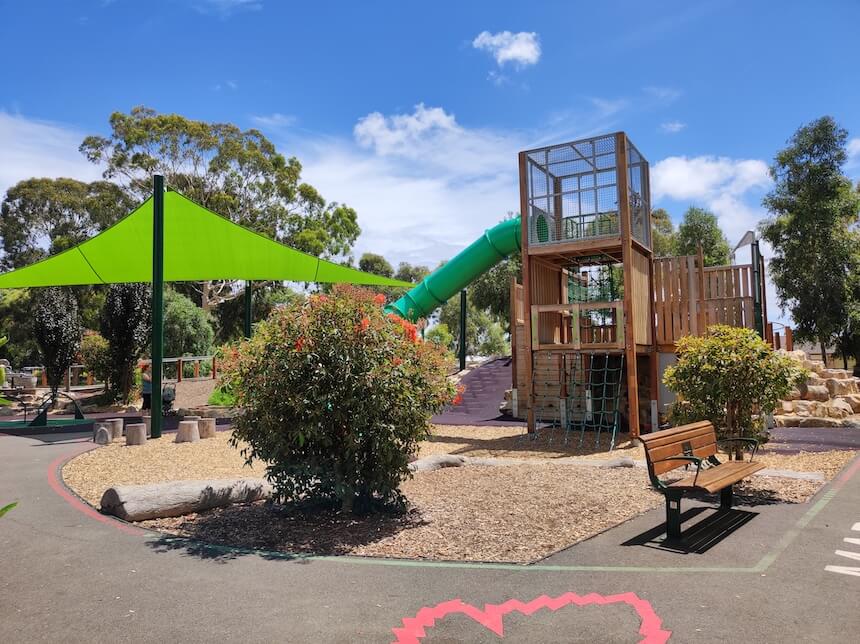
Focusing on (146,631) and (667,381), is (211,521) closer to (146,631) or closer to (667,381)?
(146,631)

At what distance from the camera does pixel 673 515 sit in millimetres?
5305

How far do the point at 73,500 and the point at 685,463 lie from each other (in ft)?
20.9

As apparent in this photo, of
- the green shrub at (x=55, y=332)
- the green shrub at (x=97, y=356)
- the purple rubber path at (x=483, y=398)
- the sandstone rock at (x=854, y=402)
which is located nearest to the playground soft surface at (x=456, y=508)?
the sandstone rock at (x=854, y=402)

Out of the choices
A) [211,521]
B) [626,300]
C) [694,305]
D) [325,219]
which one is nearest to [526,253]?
[626,300]

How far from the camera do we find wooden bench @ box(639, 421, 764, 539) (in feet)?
17.4

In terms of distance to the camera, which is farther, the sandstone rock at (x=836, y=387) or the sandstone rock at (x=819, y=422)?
the sandstone rock at (x=836, y=387)

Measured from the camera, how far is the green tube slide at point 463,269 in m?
17.0

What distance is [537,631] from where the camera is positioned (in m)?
3.52

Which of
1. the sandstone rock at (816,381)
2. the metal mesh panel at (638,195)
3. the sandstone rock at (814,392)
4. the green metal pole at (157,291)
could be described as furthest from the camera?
the sandstone rock at (816,381)

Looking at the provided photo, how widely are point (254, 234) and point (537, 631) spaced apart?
12.0 metres

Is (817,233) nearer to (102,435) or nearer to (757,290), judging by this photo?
(757,290)

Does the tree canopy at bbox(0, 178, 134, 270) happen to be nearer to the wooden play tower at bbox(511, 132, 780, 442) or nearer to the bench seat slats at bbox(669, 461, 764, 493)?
the wooden play tower at bbox(511, 132, 780, 442)

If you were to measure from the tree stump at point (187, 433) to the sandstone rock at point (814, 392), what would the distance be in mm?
13416

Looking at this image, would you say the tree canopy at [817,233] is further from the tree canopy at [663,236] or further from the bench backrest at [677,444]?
the bench backrest at [677,444]
